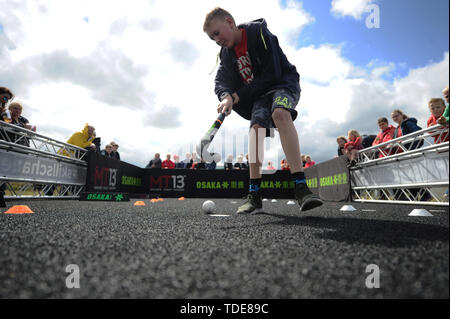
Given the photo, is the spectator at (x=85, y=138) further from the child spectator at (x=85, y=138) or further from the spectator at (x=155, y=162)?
the spectator at (x=155, y=162)

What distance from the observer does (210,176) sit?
34.9 feet

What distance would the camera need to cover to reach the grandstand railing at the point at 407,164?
314 centimetres

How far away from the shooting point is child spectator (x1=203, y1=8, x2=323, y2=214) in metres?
2.11

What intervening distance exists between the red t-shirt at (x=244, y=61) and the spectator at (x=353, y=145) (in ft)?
14.1

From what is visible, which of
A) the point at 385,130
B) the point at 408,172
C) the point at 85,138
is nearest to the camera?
the point at 408,172

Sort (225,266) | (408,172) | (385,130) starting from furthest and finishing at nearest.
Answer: (385,130), (408,172), (225,266)

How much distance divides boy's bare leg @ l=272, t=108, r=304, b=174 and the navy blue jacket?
Result: 31cm

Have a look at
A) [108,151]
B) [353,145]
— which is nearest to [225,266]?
[353,145]

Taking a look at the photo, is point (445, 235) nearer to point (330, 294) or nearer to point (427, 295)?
point (427, 295)

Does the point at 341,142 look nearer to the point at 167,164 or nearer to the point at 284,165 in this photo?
the point at 284,165

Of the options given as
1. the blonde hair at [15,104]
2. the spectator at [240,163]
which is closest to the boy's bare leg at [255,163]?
the blonde hair at [15,104]

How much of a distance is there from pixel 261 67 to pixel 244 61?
7.1 inches

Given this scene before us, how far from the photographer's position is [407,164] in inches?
159
